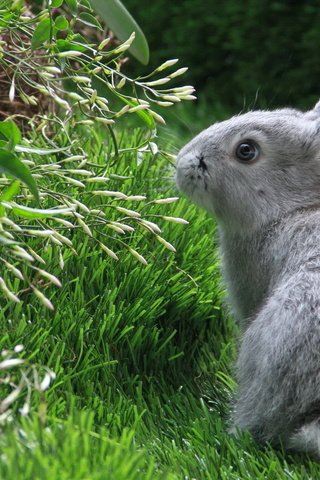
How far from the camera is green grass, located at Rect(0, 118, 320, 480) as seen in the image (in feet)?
6.12

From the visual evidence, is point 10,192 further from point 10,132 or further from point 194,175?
point 194,175

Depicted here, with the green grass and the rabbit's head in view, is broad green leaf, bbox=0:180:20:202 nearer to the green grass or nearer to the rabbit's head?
the green grass

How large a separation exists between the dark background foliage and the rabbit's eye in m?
2.86

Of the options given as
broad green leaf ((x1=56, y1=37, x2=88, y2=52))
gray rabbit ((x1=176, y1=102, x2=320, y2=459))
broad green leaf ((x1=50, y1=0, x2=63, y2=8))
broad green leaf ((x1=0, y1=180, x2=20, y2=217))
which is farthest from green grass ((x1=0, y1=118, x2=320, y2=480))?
broad green leaf ((x1=50, y1=0, x2=63, y2=8))

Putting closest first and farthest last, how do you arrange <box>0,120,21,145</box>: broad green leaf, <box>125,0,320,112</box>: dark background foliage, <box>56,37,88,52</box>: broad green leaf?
<box>0,120,21,145</box>: broad green leaf
<box>56,37,88,52</box>: broad green leaf
<box>125,0,320,112</box>: dark background foliage

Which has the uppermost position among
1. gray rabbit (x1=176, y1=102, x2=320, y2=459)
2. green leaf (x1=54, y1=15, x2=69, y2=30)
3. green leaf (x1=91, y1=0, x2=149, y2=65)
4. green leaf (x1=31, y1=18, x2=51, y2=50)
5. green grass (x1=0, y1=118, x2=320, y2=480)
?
green leaf (x1=91, y1=0, x2=149, y2=65)

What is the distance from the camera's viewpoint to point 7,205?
7.01 feet

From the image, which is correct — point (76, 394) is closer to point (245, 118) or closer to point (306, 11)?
point (245, 118)

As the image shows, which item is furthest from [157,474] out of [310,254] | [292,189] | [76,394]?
[292,189]

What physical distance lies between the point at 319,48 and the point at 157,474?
165 inches

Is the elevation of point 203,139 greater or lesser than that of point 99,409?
greater

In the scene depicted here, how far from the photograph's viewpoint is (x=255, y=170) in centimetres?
280

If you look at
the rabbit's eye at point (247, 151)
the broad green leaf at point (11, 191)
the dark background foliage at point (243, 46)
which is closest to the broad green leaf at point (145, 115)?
the rabbit's eye at point (247, 151)

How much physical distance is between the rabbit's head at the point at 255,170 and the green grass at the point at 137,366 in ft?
0.95
